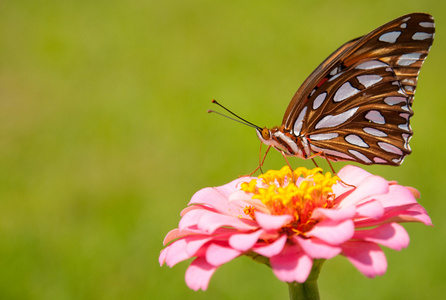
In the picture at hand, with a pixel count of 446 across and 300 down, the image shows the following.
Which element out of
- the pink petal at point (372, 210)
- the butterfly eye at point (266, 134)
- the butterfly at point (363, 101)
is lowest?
the pink petal at point (372, 210)

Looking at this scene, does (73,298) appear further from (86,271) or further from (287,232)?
(287,232)

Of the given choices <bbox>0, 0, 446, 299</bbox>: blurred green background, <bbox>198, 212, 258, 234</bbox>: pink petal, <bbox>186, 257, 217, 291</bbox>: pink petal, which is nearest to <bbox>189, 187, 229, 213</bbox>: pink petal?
<bbox>198, 212, 258, 234</bbox>: pink petal

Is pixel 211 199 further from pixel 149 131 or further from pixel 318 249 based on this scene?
pixel 149 131

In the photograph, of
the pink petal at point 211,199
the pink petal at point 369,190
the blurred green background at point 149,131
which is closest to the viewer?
the pink petal at point 369,190

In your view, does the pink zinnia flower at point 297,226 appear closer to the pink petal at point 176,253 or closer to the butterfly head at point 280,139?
the pink petal at point 176,253

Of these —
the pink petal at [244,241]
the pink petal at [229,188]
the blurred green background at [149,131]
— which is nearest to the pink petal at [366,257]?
the pink petal at [244,241]
